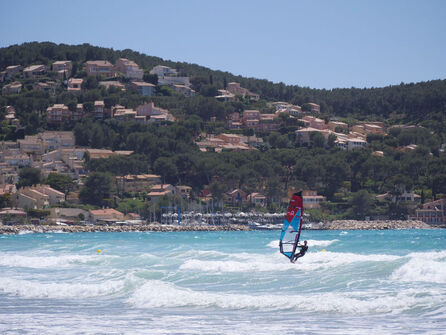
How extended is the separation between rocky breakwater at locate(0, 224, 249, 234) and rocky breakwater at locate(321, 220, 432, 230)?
35.7 ft

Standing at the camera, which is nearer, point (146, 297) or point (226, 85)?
point (146, 297)

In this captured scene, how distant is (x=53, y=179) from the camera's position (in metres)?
105

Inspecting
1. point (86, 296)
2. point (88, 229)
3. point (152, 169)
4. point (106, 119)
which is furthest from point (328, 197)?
point (86, 296)

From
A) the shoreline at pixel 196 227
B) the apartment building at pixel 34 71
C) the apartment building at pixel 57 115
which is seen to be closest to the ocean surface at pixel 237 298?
the shoreline at pixel 196 227

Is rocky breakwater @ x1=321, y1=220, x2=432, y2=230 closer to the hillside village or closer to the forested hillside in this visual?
the hillside village

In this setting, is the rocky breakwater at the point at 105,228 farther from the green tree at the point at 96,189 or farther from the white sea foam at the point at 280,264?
the white sea foam at the point at 280,264

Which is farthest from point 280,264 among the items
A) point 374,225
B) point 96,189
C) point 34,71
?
point 34,71

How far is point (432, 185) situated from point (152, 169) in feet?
129

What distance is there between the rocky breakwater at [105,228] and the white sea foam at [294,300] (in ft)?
219

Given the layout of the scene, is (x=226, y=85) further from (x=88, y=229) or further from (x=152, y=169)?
(x=88, y=229)

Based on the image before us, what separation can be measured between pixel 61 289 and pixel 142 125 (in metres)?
107

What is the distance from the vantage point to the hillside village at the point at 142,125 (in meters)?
101

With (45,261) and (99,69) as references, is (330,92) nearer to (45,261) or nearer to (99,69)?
(99,69)

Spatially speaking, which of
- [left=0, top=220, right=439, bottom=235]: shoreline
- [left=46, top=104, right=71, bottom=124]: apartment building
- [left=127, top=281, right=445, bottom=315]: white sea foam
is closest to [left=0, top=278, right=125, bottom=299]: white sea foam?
[left=127, top=281, right=445, bottom=315]: white sea foam
